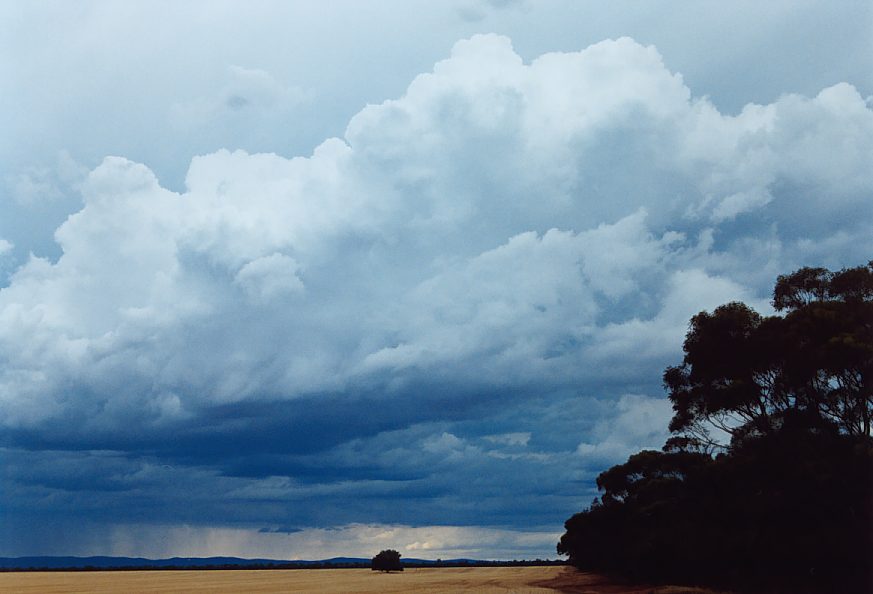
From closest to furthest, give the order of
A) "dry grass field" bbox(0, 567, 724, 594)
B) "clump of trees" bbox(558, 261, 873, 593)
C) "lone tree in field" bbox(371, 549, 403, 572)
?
"clump of trees" bbox(558, 261, 873, 593) → "dry grass field" bbox(0, 567, 724, 594) → "lone tree in field" bbox(371, 549, 403, 572)

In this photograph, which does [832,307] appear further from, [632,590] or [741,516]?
[632,590]

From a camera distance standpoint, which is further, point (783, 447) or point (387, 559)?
point (387, 559)

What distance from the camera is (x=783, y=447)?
42844 mm

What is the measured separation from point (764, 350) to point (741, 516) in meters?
8.82

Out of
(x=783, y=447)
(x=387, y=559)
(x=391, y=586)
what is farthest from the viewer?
(x=387, y=559)

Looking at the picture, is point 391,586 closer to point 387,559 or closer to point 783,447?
point 783,447

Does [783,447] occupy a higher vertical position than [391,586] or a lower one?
higher

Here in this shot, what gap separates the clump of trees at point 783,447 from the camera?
132 ft

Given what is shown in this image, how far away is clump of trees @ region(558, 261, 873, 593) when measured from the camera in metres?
40.2

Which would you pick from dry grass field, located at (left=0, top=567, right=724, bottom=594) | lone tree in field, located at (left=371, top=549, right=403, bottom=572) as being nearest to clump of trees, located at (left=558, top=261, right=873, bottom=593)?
dry grass field, located at (left=0, top=567, right=724, bottom=594)

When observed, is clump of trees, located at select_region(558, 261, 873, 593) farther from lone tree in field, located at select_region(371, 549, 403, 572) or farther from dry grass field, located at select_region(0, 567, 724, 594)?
lone tree in field, located at select_region(371, 549, 403, 572)

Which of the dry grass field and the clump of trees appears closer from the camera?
the clump of trees

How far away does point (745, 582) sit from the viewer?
45438 mm

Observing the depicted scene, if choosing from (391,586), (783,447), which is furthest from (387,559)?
(783,447)
